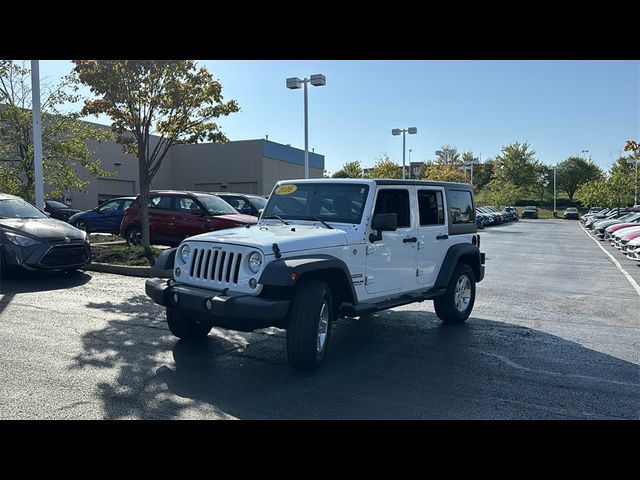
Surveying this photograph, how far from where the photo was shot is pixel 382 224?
5625 mm

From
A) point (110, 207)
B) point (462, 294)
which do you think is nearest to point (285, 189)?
point (462, 294)

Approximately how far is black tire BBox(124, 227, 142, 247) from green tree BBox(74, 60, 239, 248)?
3.12ft

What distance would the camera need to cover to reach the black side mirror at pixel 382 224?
18.3ft

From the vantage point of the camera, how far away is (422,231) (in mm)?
6586

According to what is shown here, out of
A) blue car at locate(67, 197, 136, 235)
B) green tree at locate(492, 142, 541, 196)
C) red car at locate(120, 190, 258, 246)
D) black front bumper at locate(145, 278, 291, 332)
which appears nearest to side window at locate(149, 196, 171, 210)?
red car at locate(120, 190, 258, 246)

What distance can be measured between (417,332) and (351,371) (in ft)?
6.24

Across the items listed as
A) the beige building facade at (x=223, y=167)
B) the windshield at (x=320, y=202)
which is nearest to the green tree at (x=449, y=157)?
the beige building facade at (x=223, y=167)

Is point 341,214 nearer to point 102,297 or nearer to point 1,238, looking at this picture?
point 102,297

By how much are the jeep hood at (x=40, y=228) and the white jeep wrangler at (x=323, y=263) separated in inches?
206

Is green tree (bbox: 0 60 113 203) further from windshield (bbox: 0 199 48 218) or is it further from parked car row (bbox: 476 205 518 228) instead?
parked car row (bbox: 476 205 518 228)

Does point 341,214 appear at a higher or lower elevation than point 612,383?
higher

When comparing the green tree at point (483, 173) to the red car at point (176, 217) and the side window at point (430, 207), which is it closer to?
the red car at point (176, 217)

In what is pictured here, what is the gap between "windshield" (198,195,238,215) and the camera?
13.1m
